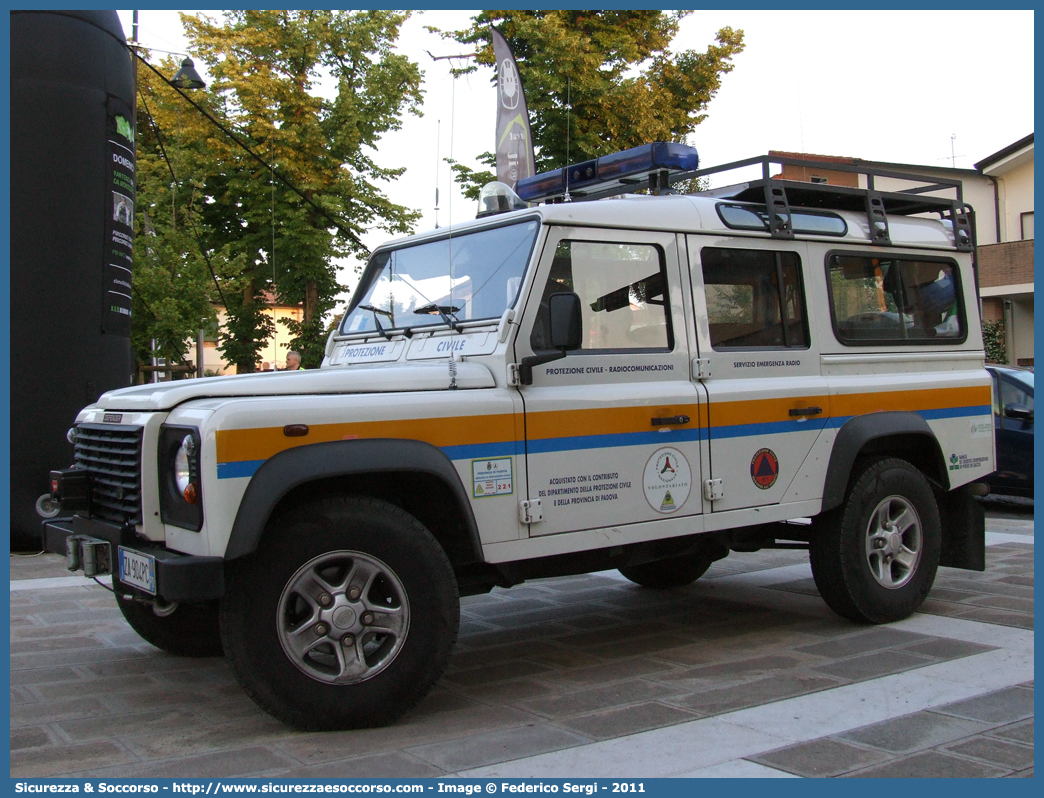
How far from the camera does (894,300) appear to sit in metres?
6.31

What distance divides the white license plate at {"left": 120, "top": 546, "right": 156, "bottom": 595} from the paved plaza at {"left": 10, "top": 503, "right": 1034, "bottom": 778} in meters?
0.69

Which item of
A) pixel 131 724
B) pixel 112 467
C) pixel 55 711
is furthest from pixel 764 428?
pixel 55 711

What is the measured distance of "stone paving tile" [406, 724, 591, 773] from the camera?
380 cm

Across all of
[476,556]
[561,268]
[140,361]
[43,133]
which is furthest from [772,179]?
[140,361]

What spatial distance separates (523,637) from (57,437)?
5352 mm

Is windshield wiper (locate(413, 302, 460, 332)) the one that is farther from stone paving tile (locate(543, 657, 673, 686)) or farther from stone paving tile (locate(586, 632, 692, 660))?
stone paving tile (locate(586, 632, 692, 660))

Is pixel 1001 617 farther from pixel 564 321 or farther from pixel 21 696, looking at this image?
pixel 21 696

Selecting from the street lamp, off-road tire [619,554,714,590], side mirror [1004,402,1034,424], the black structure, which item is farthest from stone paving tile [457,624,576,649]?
the street lamp

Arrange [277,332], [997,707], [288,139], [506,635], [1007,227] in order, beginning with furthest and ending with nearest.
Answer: [1007,227] → [277,332] → [288,139] → [506,635] → [997,707]

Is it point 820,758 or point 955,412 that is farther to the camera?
point 955,412

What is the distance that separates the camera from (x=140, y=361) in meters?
17.0

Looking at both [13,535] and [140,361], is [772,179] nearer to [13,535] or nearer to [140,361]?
[13,535]

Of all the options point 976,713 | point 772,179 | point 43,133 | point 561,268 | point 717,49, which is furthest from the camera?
point 717,49

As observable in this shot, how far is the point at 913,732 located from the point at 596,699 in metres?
1.40
